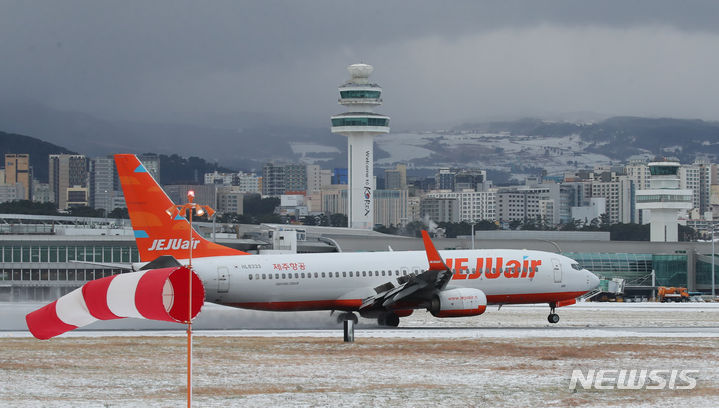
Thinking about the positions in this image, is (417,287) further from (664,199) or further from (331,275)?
(664,199)

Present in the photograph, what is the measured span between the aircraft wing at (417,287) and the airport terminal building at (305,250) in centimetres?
5459

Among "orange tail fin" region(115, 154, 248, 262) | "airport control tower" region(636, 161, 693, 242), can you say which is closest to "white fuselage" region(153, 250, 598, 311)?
"orange tail fin" region(115, 154, 248, 262)

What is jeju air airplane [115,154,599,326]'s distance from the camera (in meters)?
47.6

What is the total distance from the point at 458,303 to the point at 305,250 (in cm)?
8561

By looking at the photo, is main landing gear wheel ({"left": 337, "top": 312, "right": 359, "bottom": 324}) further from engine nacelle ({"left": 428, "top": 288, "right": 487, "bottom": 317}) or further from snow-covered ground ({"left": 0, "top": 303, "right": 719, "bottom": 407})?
engine nacelle ({"left": 428, "top": 288, "right": 487, "bottom": 317})

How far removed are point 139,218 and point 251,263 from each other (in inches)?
209

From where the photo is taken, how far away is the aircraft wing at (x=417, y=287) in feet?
154

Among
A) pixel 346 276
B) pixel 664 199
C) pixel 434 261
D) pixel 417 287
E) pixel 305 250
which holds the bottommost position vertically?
pixel 305 250

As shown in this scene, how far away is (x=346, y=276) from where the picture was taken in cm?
4922

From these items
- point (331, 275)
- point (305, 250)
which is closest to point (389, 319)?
point (331, 275)

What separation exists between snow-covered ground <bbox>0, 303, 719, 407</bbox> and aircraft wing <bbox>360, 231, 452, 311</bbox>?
51.7 inches

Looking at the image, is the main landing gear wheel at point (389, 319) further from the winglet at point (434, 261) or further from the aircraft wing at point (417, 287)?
the winglet at point (434, 261)

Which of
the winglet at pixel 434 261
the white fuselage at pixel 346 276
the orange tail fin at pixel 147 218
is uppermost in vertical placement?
the orange tail fin at pixel 147 218

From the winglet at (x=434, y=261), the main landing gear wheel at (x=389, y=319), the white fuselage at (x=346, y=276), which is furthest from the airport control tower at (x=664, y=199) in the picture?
the winglet at (x=434, y=261)
